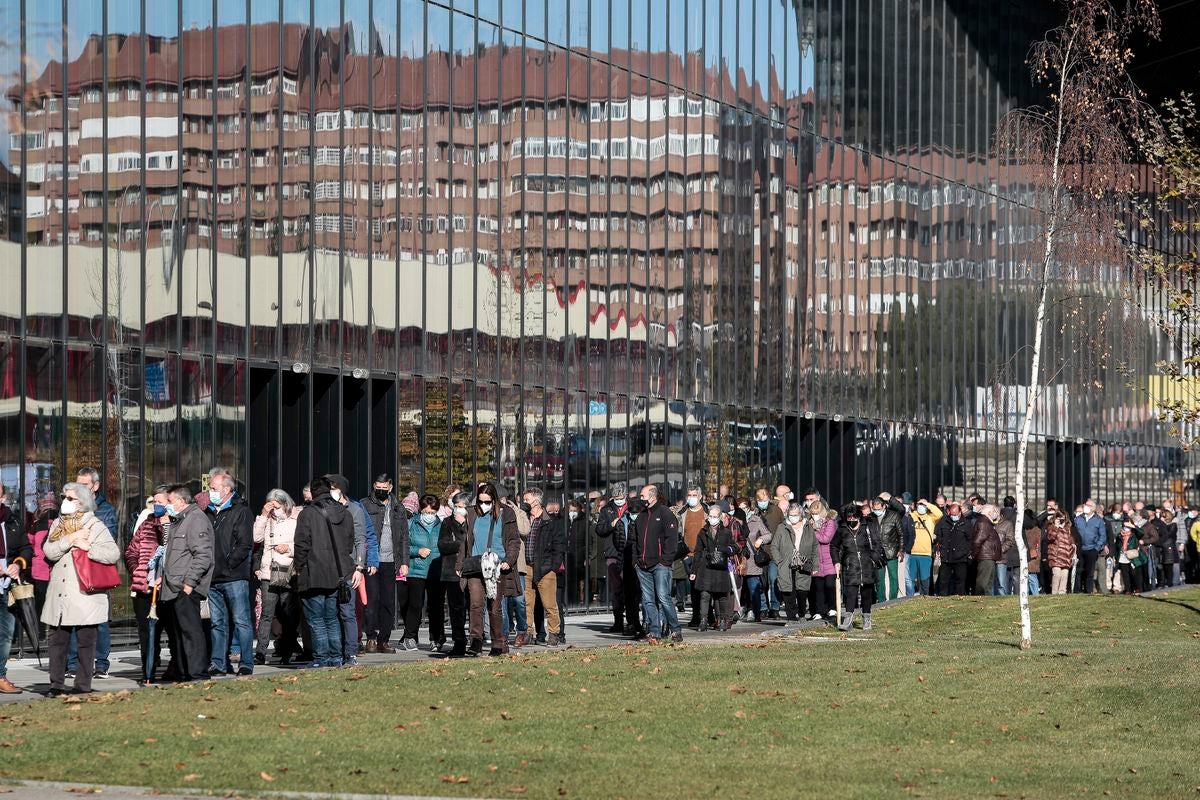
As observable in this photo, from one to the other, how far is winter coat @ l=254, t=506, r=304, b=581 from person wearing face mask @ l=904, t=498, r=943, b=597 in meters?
16.4

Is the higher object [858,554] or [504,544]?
[504,544]

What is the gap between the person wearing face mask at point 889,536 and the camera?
98.0 feet

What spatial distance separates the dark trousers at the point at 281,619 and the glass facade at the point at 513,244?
12.3 ft

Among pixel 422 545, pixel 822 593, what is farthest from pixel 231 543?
pixel 822 593

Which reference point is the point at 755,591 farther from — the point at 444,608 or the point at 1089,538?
the point at 1089,538

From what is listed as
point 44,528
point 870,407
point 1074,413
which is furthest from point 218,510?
point 1074,413

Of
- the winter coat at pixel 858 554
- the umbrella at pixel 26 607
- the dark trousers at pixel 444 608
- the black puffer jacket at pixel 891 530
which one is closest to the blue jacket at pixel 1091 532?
the black puffer jacket at pixel 891 530

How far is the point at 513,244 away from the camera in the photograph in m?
32.2

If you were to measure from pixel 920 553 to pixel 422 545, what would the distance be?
Result: 14146 millimetres

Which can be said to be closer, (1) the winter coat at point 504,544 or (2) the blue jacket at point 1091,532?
(1) the winter coat at point 504,544

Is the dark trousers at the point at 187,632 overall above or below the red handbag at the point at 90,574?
below

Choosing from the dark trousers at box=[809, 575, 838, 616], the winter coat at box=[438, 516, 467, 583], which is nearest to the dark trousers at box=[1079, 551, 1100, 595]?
the dark trousers at box=[809, 575, 838, 616]

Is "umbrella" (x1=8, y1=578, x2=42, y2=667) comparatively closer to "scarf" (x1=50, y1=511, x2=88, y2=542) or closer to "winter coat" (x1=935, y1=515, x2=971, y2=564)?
"scarf" (x1=50, y1=511, x2=88, y2=542)

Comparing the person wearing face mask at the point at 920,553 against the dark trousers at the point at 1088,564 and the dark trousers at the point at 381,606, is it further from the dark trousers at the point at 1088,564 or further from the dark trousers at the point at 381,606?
the dark trousers at the point at 381,606
